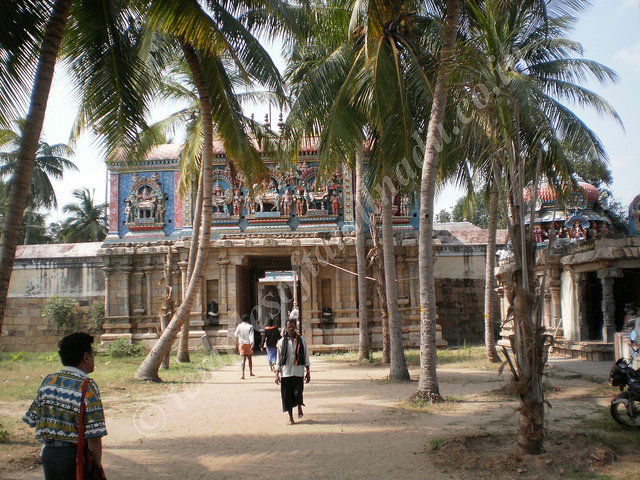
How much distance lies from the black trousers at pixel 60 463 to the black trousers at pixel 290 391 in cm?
444

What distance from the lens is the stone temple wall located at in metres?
20.3

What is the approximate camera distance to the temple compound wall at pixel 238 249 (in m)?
18.4

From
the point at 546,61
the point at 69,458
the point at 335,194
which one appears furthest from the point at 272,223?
the point at 69,458

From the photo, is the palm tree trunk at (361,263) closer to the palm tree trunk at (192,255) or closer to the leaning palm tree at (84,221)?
the palm tree trunk at (192,255)

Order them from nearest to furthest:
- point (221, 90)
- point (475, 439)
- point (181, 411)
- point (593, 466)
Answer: point (593, 466) < point (475, 439) < point (181, 411) < point (221, 90)

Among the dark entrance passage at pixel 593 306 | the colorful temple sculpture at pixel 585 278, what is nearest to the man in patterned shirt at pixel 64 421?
the colorful temple sculpture at pixel 585 278

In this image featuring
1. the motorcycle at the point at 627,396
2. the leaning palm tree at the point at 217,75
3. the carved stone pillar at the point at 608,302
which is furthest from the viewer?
the carved stone pillar at the point at 608,302

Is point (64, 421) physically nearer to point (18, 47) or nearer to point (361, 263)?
point (18, 47)

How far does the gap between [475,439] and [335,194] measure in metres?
13.4

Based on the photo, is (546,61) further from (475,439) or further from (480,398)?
(475,439)

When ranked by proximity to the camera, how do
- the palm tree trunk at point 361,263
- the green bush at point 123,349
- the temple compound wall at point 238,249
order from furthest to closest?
the temple compound wall at point 238,249 → the green bush at point 123,349 → the palm tree trunk at point 361,263

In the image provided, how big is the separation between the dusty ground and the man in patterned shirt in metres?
2.37

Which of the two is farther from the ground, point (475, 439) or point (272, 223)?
point (272, 223)

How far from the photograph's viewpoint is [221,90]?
10.5 metres
